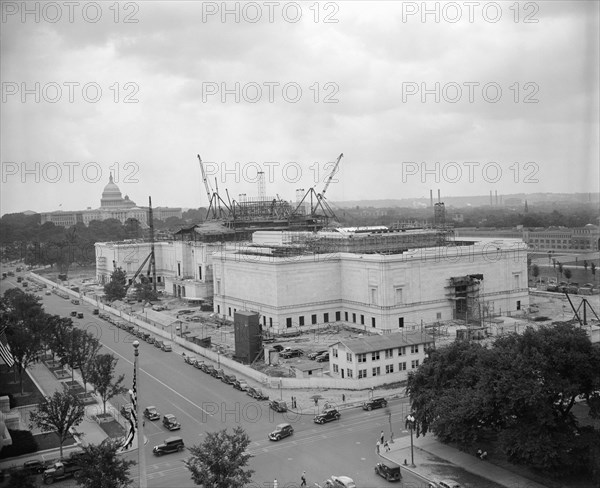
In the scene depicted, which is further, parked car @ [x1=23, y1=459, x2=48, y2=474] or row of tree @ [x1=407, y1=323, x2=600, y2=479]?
parked car @ [x1=23, y1=459, x2=48, y2=474]

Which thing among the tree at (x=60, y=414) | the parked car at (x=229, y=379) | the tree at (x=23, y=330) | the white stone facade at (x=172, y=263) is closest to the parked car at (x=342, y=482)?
the tree at (x=60, y=414)

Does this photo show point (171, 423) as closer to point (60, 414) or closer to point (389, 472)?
point (60, 414)

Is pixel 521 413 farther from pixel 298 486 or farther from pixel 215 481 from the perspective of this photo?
pixel 215 481

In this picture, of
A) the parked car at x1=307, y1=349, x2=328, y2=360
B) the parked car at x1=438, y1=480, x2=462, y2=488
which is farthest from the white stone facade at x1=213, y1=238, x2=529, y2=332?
the parked car at x1=438, y1=480, x2=462, y2=488

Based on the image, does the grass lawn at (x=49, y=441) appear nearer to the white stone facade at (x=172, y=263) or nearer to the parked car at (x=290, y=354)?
the parked car at (x=290, y=354)

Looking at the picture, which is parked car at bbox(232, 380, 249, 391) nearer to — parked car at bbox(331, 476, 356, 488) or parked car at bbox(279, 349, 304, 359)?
parked car at bbox(279, 349, 304, 359)

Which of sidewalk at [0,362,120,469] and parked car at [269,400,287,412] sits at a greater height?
parked car at [269,400,287,412]
